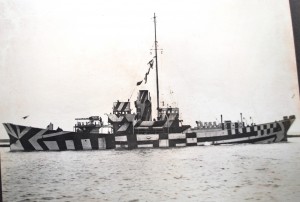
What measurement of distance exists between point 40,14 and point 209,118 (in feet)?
4.48

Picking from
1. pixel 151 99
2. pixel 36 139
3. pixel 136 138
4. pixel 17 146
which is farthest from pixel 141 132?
pixel 17 146

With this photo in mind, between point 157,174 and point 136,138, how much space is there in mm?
295

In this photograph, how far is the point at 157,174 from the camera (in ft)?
6.70

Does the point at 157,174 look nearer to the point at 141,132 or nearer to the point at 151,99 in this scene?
the point at 141,132

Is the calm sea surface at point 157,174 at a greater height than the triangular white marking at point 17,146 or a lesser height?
lesser

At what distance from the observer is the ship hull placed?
2096 millimetres

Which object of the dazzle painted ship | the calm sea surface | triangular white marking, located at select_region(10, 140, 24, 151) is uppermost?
the dazzle painted ship

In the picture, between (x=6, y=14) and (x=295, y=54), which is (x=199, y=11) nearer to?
(x=295, y=54)

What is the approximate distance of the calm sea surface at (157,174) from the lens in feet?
6.37

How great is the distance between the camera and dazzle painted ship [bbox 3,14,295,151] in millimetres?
2105

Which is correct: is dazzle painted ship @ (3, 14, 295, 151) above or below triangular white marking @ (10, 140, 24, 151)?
above

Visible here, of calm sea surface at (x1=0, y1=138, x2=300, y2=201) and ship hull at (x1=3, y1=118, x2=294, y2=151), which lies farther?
ship hull at (x1=3, y1=118, x2=294, y2=151)

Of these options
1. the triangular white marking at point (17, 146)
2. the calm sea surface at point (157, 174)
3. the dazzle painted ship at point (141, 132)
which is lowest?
the calm sea surface at point (157, 174)

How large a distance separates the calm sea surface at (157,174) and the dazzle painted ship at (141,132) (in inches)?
2.2
